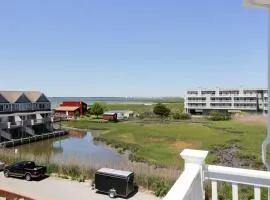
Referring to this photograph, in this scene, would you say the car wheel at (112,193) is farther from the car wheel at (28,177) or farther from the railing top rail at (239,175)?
the railing top rail at (239,175)

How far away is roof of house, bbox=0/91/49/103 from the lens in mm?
45453

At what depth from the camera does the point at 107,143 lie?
4188cm

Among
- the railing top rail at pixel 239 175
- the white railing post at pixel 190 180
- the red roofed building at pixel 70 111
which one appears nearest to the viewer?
the white railing post at pixel 190 180

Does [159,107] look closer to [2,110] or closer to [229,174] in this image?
[2,110]

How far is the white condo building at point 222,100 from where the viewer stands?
8350 cm

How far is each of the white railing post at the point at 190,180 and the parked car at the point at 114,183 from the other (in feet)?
41.3

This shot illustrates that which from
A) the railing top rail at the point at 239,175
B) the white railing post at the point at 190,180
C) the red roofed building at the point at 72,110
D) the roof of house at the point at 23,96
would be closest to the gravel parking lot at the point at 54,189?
the railing top rail at the point at 239,175

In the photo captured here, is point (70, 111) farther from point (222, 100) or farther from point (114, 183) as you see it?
point (114, 183)

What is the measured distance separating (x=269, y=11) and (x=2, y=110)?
146 feet

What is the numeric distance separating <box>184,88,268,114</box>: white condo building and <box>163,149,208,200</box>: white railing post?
80.0m

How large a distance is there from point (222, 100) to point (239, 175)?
88.9 meters

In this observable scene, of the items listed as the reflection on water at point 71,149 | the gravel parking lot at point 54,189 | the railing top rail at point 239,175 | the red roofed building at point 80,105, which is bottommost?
the reflection on water at point 71,149

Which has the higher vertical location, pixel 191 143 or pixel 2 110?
pixel 2 110

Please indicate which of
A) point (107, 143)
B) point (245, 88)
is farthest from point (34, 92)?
point (245, 88)
